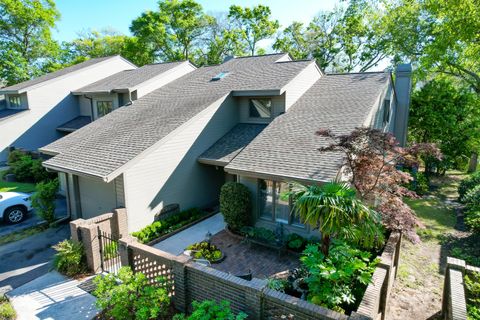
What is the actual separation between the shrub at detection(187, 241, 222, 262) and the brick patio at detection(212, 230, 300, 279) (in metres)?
0.28

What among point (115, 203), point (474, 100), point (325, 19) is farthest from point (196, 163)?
point (325, 19)

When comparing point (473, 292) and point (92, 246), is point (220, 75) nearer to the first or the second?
point (92, 246)

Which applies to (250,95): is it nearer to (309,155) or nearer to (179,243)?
(309,155)

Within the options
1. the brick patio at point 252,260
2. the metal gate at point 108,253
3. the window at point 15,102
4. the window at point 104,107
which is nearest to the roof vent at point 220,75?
the window at point 104,107

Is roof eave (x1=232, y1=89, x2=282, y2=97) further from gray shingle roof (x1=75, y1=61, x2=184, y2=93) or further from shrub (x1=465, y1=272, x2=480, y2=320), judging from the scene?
shrub (x1=465, y1=272, x2=480, y2=320)

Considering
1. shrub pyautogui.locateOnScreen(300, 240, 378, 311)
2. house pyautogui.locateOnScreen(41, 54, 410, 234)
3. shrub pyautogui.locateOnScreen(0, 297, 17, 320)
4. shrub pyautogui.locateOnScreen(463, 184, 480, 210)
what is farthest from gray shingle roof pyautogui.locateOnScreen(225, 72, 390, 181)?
shrub pyautogui.locateOnScreen(0, 297, 17, 320)

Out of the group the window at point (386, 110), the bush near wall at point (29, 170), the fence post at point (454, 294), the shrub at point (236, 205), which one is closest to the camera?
the fence post at point (454, 294)

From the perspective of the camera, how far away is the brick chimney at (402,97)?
2038cm

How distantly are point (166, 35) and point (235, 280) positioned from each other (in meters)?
37.5

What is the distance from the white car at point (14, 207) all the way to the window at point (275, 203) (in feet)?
34.8

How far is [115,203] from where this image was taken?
457 inches

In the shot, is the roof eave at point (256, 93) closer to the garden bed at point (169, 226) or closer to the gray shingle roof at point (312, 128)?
the gray shingle roof at point (312, 128)

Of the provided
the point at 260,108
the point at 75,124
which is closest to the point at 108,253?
the point at 260,108

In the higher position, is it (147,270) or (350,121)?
(350,121)
